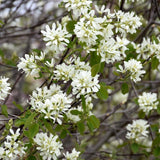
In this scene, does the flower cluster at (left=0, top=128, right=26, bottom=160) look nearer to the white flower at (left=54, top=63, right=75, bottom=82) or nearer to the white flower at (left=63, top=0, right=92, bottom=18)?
the white flower at (left=54, top=63, right=75, bottom=82)

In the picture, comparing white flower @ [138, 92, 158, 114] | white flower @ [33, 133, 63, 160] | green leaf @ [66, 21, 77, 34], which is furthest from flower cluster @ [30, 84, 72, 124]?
white flower @ [138, 92, 158, 114]

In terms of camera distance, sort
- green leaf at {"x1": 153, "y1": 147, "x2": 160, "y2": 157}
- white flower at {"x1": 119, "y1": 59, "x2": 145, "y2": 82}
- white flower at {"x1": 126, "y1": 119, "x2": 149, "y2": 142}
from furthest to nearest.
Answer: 1. white flower at {"x1": 126, "y1": 119, "x2": 149, "y2": 142}
2. green leaf at {"x1": 153, "y1": 147, "x2": 160, "y2": 157}
3. white flower at {"x1": 119, "y1": 59, "x2": 145, "y2": 82}

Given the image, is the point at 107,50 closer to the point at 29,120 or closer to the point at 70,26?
the point at 70,26

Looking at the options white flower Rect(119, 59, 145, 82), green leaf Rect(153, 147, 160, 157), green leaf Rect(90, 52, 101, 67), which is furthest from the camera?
green leaf Rect(153, 147, 160, 157)

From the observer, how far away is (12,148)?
232 centimetres

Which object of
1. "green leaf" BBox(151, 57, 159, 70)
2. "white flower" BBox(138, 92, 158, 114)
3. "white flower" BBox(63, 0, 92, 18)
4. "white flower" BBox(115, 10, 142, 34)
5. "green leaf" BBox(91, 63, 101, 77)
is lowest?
"green leaf" BBox(91, 63, 101, 77)

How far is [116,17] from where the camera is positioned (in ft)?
8.36

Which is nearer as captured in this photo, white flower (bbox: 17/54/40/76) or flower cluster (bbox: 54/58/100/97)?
flower cluster (bbox: 54/58/100/97)

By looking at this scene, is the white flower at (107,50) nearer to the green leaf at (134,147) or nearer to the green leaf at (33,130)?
the green leaf at (33,130)

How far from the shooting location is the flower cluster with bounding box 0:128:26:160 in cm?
229

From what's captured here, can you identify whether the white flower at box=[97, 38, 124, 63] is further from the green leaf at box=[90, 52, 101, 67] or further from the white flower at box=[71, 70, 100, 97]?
the white flower at box=[71, 70, 100, 97]

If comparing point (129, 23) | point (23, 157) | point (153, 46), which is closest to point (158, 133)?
point (153, 46)

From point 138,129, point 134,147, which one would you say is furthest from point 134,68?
point 134,147

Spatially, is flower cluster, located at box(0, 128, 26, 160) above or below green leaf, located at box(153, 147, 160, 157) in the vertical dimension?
below
